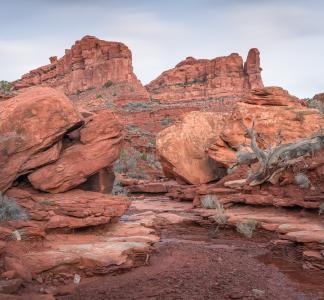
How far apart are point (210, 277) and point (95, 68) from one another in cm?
7487

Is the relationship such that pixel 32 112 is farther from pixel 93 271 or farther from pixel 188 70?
pixel 188 70

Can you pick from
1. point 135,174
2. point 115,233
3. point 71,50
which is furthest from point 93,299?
point 71,50

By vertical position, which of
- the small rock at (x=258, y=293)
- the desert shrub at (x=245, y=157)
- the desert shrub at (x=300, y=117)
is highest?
the desert shrub at (x=300, y=117)

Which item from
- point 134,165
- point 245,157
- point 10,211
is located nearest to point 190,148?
point 245,157

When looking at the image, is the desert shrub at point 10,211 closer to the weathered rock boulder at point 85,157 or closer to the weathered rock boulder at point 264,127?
the weathered rock boulder at point 85,157

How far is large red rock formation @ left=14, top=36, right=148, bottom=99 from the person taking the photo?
7581 cm

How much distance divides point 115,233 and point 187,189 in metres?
6.11

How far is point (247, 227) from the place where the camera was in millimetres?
10062

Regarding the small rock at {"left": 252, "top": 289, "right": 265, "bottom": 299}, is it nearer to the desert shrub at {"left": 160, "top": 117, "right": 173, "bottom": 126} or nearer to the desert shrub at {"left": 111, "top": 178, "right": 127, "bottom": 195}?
the desert shrub at {"left": 111, "top": 178, "right": 127, "bottom": 195}

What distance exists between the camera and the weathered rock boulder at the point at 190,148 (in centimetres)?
1653

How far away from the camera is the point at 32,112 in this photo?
9.63m

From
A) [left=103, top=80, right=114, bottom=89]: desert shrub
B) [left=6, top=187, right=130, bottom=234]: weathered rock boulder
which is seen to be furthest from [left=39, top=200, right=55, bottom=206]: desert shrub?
[left=103, top=80, right=114, bottom=89]: desert shrub

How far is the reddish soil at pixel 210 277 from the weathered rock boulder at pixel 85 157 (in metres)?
2.59

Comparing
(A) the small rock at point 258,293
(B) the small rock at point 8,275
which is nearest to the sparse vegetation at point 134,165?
(A) the small rock at point 258,293
